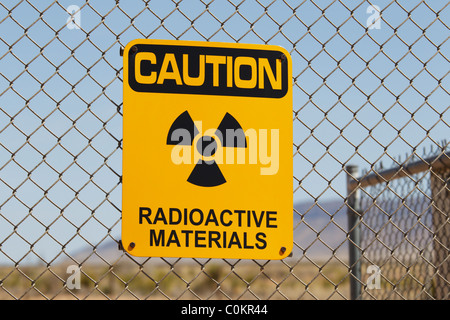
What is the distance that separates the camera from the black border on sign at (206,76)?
2.45 meters

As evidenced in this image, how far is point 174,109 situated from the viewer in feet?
8.00

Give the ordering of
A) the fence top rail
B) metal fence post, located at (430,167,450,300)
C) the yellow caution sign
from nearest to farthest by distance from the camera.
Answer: the yellow caution sign, the fence top rail, metal fence post, located at (430,167,450,300)

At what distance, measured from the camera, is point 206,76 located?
2.48 metres

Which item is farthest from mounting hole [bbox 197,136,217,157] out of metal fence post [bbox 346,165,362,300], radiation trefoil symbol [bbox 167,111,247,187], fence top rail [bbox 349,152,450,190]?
metal fence post [bbox 346,165,362,300]

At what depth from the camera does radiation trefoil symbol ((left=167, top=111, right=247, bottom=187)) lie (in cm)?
243

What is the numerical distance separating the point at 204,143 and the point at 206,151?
3 centimetres

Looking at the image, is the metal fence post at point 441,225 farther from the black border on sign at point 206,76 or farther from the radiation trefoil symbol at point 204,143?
the radiation trefoil symbol at point 204,143

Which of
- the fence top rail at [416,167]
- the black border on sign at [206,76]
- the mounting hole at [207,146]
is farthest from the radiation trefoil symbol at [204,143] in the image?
the fence top rail at [416,167]

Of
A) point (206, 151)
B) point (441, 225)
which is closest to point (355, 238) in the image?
point (441, 225)

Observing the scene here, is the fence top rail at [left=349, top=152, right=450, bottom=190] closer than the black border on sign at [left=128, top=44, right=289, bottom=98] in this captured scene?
No

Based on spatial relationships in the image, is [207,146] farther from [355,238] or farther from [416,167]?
[355,238]

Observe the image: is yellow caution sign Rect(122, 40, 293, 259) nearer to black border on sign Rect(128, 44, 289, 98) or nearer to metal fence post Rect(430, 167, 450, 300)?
black border on sign Rect(128, 44, 289, 98)
